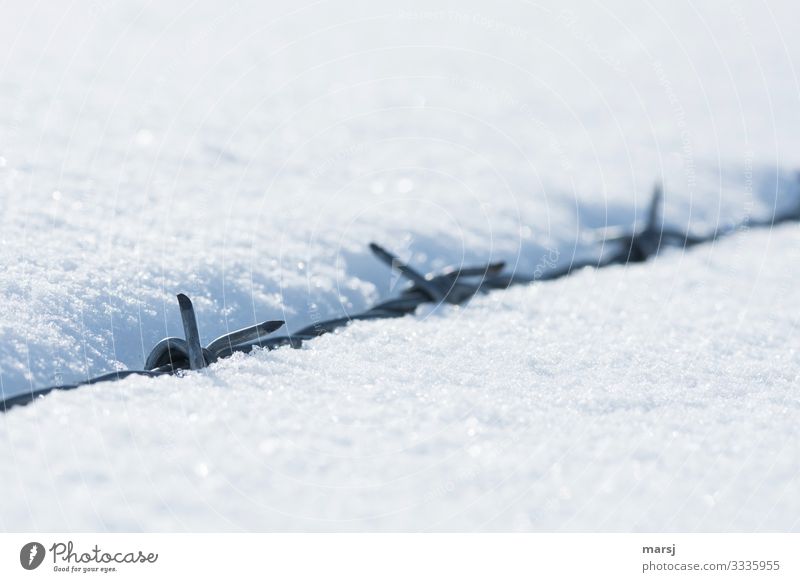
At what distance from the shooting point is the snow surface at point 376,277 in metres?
Result: 1.85

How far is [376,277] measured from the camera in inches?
119

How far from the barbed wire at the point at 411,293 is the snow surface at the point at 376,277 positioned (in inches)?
2.6

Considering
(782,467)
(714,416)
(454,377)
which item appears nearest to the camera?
(782,467)

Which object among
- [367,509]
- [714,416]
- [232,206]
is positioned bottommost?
[367,509]

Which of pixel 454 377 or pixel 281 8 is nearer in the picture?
pixel 454 377

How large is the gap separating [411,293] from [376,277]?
0.55 ft

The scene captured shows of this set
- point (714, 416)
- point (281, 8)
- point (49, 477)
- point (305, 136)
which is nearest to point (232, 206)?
point (305, 136)

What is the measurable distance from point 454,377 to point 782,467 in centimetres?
81

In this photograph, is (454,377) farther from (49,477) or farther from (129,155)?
(129,155)

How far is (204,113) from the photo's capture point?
14.0 ft

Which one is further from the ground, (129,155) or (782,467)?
(129,155)

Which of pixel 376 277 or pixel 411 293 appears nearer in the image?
pixel 411 293

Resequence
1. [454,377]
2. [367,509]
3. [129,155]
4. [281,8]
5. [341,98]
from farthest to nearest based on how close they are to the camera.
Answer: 1. [281,8]
2. [341,98]
3. [129,155]
4. [454,377]
5. [367,509]

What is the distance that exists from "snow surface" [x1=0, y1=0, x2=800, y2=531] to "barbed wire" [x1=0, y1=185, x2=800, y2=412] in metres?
0.07
